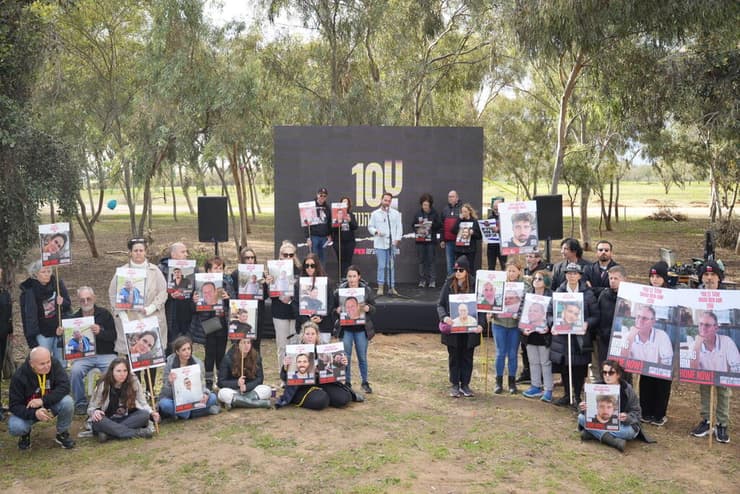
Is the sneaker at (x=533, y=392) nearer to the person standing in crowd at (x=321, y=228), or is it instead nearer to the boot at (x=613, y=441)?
the boot at (x=613, y=441)

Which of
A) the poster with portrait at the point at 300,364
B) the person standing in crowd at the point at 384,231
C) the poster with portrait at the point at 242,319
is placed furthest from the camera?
the person standing in crowd at the point at 384,231

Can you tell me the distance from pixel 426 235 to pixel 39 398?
7421mm

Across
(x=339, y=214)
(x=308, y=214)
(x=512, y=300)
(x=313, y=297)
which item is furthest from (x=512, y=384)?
(x=308, y=214)

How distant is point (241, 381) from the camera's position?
7832 millimetres

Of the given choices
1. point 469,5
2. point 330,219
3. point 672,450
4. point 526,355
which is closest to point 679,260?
point 469,5

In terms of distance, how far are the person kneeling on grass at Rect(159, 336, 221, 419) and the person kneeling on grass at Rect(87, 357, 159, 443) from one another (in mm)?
304

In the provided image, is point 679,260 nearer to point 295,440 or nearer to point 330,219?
point 330,219

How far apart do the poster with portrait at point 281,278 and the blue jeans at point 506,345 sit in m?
2.41

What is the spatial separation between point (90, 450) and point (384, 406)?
300 cm

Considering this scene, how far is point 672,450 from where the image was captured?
6926mm

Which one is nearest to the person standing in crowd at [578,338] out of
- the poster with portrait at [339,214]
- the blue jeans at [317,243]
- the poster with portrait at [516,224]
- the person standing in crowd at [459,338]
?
the person standing in crowd at [459,338]

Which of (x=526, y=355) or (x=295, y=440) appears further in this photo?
(x=526, y=355)

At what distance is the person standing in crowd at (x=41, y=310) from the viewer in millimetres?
8008

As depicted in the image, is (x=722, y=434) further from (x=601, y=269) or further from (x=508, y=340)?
(x=508, y=340)
